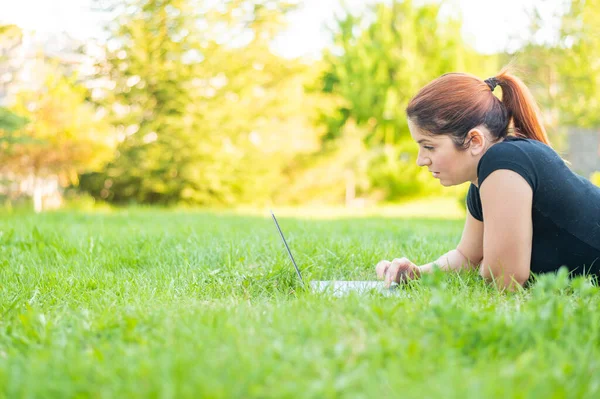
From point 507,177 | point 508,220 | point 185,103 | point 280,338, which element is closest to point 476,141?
point 507,177

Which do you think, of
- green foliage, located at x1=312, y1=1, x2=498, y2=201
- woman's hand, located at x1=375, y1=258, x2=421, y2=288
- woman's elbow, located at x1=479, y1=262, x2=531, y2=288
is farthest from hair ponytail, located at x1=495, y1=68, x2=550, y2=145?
green foliage, located at x1=312, y1=1, x2=498, y2=201

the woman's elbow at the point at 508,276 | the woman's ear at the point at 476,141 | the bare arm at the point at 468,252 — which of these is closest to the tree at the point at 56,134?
the bare arm at the point at 468,252

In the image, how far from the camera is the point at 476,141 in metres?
2.41

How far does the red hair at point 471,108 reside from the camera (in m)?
2.38

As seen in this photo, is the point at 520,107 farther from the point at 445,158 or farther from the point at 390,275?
the point at 390,275

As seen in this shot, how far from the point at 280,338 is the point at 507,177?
1.14 meters

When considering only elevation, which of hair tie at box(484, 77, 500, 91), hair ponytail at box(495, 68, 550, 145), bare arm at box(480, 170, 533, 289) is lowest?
bare arm at box(480, 170, 533, 289)

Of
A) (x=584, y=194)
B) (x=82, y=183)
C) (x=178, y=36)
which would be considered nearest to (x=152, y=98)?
(x=178, y=36)

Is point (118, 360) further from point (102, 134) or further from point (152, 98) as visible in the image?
point (152, 98)

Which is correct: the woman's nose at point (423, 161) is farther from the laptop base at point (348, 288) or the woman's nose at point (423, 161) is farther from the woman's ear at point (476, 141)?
the laptop base at point (348, 288)

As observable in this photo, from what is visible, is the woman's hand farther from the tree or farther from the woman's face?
the tree

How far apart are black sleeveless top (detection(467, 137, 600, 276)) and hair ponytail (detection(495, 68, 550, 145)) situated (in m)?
0.12

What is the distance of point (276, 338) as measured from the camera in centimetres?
166

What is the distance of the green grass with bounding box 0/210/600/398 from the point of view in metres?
1.32
